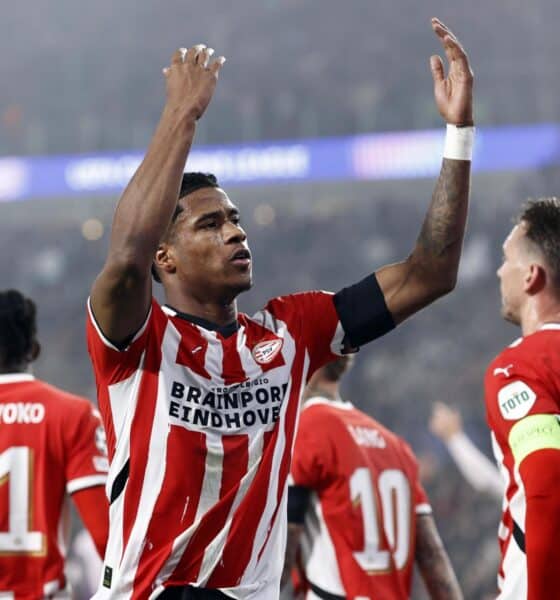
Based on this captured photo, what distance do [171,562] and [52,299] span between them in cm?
1941

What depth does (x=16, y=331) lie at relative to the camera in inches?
169

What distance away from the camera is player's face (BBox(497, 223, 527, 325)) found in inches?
128

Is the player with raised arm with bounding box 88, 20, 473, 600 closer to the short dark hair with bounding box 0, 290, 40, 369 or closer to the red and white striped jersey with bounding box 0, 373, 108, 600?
the red and white striped jersey with bounding box 0, 373, 108, 600

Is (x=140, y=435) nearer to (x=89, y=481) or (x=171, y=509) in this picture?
(x=171, y=509)

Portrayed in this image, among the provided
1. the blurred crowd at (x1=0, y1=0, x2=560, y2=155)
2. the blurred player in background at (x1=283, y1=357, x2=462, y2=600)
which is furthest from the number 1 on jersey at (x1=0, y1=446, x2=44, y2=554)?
the blurred crowd at (x1=0, y1=0, x2=560, y2=155)

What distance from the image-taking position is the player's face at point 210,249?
2.92 m

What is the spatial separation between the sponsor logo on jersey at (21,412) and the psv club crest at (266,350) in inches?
59.2

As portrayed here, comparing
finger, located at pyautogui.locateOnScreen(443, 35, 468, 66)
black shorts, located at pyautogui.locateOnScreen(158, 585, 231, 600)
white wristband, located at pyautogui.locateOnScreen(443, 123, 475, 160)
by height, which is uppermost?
finger, located at pyautogui.locateOnScreen(443, 35, 468, 66)

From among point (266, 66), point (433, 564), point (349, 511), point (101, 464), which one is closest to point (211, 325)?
point (101, 464)

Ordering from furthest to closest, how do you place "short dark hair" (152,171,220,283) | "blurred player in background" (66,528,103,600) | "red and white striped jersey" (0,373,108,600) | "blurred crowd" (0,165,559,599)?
"blurred crowd" (0,165,559,599) → "blurred player in background" (66,528,103,600) → "red and white striped jersey" (0,373,108,600) → "short dark hair" (152,171,220,283)

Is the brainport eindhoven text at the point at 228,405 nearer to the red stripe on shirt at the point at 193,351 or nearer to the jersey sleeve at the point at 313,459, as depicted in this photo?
the red stripe on shirt at the point at 193,351

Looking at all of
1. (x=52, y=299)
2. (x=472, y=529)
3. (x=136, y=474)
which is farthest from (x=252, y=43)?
(x=136, y=474)

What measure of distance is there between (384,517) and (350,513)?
0.55 ft

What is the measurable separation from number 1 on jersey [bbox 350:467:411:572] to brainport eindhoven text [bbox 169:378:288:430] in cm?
187
